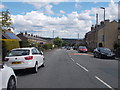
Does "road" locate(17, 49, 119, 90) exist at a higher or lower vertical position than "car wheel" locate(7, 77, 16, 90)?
lower

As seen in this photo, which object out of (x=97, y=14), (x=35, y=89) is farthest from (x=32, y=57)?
(x=97, y=14)

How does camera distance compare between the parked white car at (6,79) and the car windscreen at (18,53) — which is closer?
the parked white car at (6,79)

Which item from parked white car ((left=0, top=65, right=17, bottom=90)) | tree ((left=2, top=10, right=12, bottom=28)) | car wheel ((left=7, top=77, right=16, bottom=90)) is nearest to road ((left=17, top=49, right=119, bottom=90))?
car wheel ((left=7, top=77, right=16, bottom=90))

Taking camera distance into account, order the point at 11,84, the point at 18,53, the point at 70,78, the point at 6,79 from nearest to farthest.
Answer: the point at 6,79 → the point at 11,84 → the point at 70,78 → the point at 18,53

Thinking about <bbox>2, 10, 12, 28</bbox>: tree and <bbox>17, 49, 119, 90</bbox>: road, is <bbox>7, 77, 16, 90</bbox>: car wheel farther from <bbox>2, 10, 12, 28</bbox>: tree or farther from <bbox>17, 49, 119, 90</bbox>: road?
<bbox>2, 10, 12, 28</bbox>: tree

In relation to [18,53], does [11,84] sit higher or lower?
lower

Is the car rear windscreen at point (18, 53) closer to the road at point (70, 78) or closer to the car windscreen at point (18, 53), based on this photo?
the car windscreen at point (18, 53)

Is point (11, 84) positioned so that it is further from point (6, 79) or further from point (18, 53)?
point (18, 53)

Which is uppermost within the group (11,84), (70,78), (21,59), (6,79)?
(21,59)

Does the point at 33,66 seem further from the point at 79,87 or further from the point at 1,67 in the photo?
the point at 1,67

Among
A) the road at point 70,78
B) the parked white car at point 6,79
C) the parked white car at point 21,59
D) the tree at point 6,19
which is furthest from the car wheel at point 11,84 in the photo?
the tree at point 6,19

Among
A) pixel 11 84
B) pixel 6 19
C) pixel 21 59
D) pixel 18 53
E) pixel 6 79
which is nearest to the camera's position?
pixel 6 79

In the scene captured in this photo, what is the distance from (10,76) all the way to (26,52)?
4.55 metres

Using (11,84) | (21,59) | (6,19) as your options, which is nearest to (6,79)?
(11,84)
